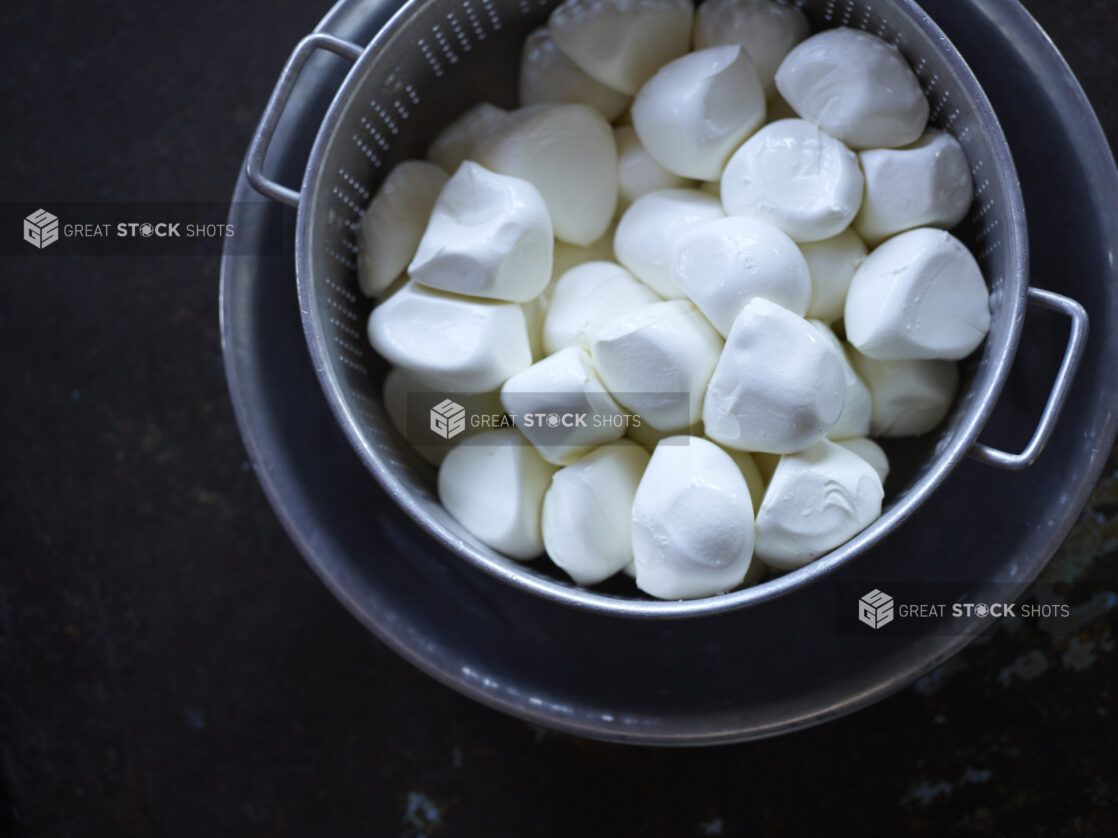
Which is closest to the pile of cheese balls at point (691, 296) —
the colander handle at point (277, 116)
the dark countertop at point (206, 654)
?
the colander handle at point (277, 116)

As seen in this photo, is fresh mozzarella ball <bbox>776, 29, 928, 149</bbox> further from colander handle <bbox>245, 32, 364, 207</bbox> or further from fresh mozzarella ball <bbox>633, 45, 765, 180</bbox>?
colander handle <bbox>245, 32, 364, 207</bbox>

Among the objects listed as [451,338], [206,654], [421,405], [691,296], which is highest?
[691,296]

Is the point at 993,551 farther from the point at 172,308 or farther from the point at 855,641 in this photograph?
the point at 172,308

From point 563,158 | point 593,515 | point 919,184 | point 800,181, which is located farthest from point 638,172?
point 593,515

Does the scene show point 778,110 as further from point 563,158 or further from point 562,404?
point 562,404

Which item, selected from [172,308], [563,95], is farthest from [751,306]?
[172,308]

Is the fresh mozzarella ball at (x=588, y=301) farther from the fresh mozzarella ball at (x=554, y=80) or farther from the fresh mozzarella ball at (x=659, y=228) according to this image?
the fresh mozzarella ball at (x=554, y=80)
